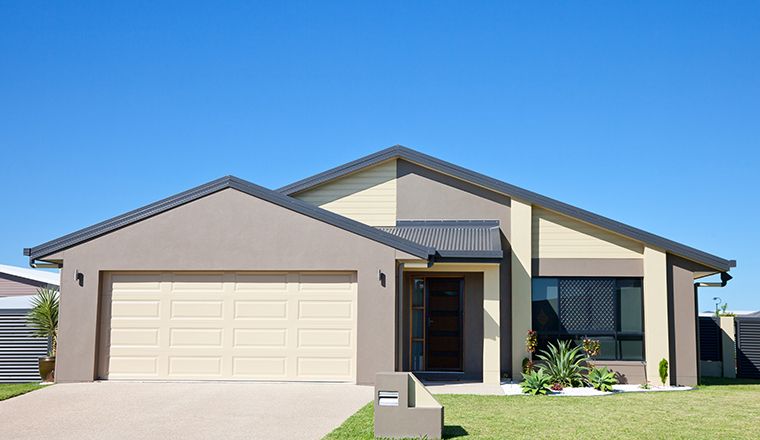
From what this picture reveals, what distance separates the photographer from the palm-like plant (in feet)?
56.3

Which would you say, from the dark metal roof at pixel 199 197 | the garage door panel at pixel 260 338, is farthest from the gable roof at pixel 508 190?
the garage door panel at pixel 260 338

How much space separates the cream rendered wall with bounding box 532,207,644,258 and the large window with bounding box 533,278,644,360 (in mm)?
658

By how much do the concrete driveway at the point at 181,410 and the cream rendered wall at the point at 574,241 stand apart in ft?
21.7

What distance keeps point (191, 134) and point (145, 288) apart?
24.5 ft

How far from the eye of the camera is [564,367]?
56.2 feet

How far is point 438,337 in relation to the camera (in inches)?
742

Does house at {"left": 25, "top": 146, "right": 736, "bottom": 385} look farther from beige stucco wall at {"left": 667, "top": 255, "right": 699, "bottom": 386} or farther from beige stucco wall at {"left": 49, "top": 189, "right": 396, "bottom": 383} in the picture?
beige stucco wall at {"left": 667, "top": 255, "right": 699, "bottom": 386}

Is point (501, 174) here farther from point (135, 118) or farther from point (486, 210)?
point (135, 118)

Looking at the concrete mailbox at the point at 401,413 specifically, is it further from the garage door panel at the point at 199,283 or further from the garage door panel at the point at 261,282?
the garage door panel at the point at 199,283

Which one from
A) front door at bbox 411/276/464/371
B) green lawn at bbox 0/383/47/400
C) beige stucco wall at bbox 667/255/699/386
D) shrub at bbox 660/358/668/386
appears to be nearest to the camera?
green lawn at bbox 0/383/47/400

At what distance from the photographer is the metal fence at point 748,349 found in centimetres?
2152

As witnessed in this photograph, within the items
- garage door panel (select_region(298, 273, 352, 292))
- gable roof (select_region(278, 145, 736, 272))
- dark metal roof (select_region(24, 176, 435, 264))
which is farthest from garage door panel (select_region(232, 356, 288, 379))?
gable roof (select_region(278, 145, 736, 272))

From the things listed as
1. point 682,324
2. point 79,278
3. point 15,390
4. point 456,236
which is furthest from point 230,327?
point 682,324

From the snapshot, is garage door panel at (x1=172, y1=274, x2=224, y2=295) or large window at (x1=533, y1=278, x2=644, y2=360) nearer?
garage door panel at (x1=172, y1=274, x2=224, y2=295)
